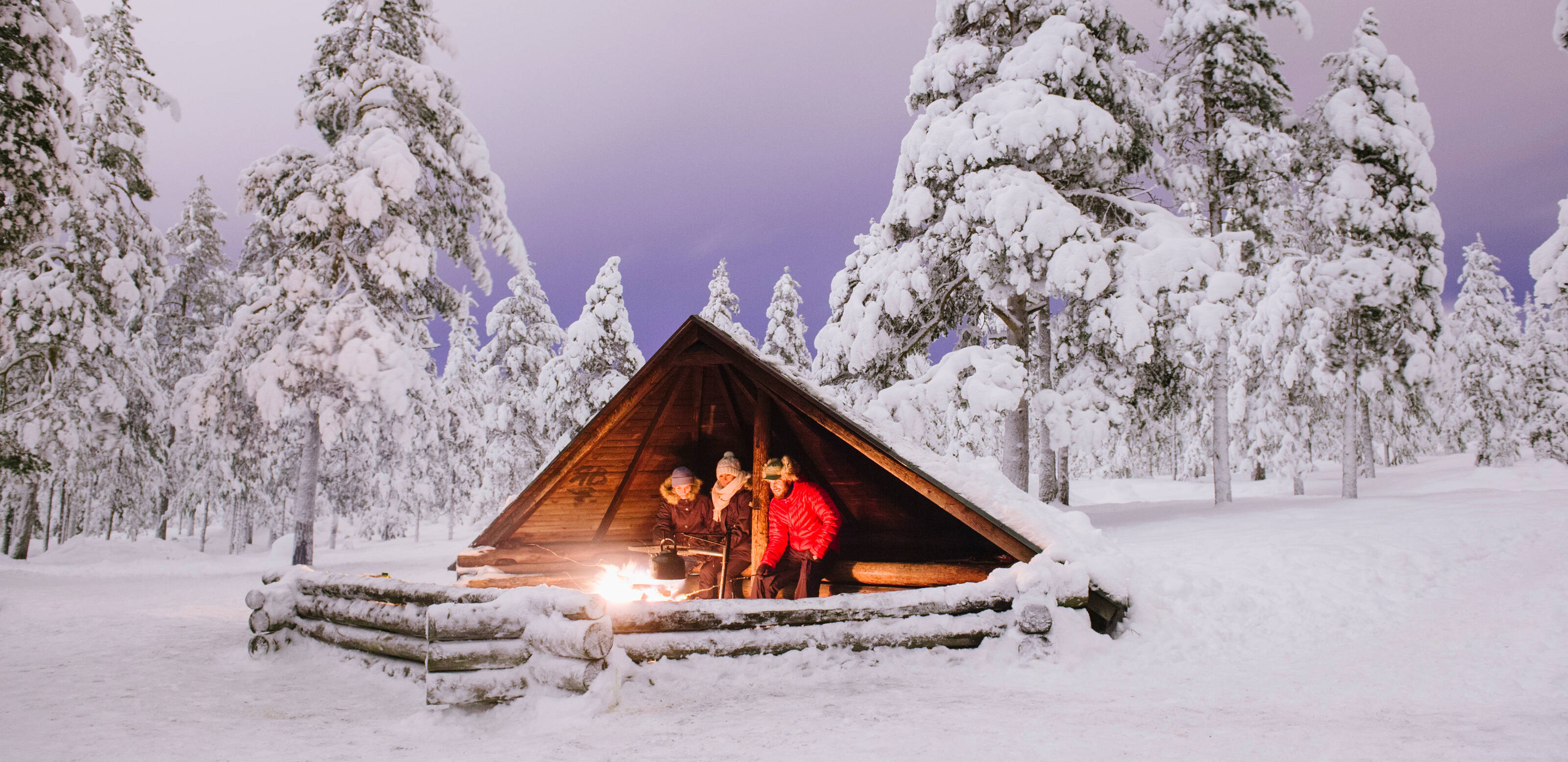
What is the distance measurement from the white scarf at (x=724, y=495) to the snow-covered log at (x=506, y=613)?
370 centimetres

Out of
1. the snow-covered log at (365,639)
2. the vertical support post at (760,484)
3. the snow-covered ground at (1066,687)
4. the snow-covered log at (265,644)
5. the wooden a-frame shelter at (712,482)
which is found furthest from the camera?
the vertical support post at (760,484)

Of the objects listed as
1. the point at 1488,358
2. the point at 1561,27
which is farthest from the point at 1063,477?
the point at 1488,358

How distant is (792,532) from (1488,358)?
3879cm

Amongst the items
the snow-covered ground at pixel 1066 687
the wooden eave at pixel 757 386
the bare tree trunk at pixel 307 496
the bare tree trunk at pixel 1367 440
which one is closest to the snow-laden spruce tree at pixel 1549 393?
the bare tree trunk at pixel 1367 440

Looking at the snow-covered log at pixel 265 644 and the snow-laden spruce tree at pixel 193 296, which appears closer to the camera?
the snow-covered log at pixel 265 644

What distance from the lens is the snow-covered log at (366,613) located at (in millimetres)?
5668

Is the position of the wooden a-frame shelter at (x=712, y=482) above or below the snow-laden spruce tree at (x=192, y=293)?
below

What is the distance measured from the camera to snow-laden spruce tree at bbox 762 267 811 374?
99.9 ft

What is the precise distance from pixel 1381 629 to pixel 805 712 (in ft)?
18.8

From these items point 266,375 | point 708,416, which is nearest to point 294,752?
point 708,416

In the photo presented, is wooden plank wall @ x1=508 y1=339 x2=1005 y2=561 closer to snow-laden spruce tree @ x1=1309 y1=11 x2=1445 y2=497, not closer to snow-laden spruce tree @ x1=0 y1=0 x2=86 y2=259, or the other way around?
snow-laden spruce tree @ x1=0 y1=0 x2=86 y2=259

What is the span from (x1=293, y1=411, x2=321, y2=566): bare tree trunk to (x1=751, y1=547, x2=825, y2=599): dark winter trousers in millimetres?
11473

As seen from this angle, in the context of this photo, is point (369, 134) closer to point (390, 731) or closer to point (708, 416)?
point (708, 416)

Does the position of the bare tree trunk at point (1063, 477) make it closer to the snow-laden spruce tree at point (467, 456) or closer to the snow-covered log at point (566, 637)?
the snow-covered log at point (566, 637)
